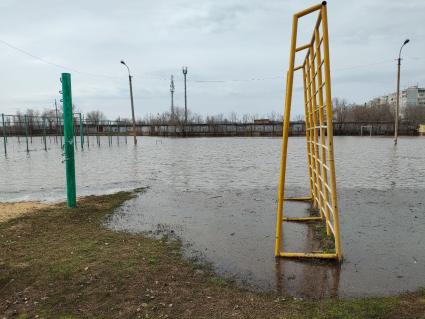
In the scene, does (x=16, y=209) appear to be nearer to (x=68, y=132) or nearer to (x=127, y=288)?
(x=68, y=132)

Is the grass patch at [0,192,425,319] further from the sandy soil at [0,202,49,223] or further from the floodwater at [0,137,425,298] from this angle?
the sandy soil at [0,202,49,223]

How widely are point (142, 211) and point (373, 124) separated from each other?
56952 millimetres

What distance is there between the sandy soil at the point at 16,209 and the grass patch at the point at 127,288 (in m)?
1.13

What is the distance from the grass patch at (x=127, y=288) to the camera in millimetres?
2957

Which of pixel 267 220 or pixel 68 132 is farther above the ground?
pixel 68 132

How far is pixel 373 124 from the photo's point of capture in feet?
186

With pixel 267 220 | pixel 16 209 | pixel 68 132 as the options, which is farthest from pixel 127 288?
pixel 16 209

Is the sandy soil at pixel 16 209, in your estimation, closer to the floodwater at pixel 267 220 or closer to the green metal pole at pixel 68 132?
the green metal pole at pixel 68 132

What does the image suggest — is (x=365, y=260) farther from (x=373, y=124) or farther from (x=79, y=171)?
(x=373, y=124)

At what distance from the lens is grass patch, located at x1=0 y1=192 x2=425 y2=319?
9.70 ft

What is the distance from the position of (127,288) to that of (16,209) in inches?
164

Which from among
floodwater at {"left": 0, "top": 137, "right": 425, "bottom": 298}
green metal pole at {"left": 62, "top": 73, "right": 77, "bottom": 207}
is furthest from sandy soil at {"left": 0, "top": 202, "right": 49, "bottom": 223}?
floodwater at {"left": 0, "top": 137, "right": 425, "bottom": 298}

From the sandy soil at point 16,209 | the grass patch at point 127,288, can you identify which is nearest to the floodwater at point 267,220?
the grass patch at point 127,288

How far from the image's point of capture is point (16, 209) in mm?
6555
